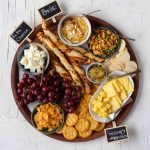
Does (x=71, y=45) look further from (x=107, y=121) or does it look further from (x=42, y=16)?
(x=107, y=121)

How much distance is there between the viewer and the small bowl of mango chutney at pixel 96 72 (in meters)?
1.58

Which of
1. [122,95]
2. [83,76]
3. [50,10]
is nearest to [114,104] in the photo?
[122,95]

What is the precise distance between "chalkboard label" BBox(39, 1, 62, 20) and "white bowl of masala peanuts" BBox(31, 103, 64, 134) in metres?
0.31

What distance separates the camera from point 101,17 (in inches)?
65.9

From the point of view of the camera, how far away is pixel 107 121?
1591 mm

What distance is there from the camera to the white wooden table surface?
5.41 feet

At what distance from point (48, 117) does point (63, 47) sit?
9.8 inches

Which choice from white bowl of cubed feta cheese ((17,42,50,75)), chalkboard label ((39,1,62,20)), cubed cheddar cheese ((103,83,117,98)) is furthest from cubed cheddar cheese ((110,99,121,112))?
chalkboard label ((39,1,62,20))

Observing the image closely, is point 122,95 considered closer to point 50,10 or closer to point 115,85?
point 115,85

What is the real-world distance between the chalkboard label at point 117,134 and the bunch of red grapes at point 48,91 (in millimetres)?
147

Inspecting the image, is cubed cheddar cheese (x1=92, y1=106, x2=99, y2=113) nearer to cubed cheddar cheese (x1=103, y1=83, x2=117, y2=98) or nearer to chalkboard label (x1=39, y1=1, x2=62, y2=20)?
cubed cheddar cheese (x1=103, y1=83, x2=117, y2=98)

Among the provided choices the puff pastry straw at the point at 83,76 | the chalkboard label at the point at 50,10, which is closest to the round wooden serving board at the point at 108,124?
the chalkboard label at the point at 50,10

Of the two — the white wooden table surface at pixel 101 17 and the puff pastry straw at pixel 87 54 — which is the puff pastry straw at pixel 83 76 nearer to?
the puff pastry straw at pixel 87 54

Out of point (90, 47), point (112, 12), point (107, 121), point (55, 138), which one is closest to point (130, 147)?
point (107, 121)
